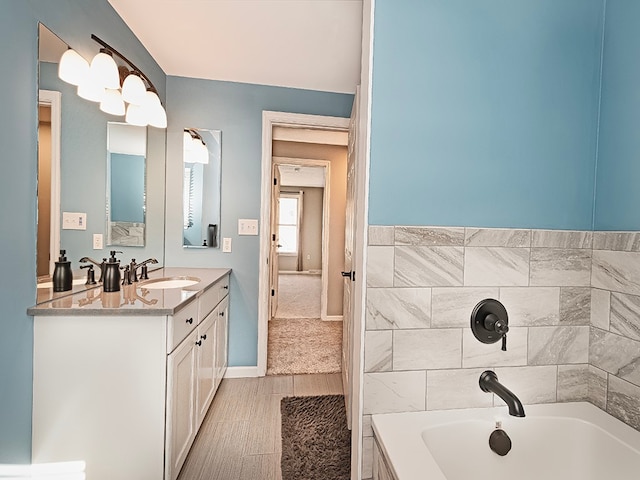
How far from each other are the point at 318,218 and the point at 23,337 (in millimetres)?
8267

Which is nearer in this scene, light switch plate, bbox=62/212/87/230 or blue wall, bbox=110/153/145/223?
light switch plate, bbox=62/212/87/230

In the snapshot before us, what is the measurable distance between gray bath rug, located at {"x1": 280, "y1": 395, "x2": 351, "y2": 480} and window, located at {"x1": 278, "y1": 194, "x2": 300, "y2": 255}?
281 inches

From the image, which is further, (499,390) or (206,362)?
(206,362)

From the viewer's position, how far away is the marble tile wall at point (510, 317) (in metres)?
1.18

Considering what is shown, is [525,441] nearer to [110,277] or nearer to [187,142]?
[110,277]

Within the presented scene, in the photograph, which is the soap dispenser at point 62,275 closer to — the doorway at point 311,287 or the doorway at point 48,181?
the doorway at point 48,181

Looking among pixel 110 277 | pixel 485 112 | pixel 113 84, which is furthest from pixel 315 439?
pixel 113 84

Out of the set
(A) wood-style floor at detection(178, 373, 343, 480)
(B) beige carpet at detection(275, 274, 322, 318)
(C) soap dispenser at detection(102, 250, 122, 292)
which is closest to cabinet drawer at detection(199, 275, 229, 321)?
(C) soap dispenser at detection(102, 250, 122, 292)

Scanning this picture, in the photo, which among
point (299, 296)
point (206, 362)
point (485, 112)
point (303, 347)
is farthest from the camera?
point (299, 296)

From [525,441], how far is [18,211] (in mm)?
2154

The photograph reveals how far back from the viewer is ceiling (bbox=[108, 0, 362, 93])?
1849mm

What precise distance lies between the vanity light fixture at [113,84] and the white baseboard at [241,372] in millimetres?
2019

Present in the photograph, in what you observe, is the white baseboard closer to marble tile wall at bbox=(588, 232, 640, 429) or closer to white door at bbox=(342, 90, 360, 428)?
white door at bbox=(342, 90, 360, 428)

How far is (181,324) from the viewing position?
1.51 m
